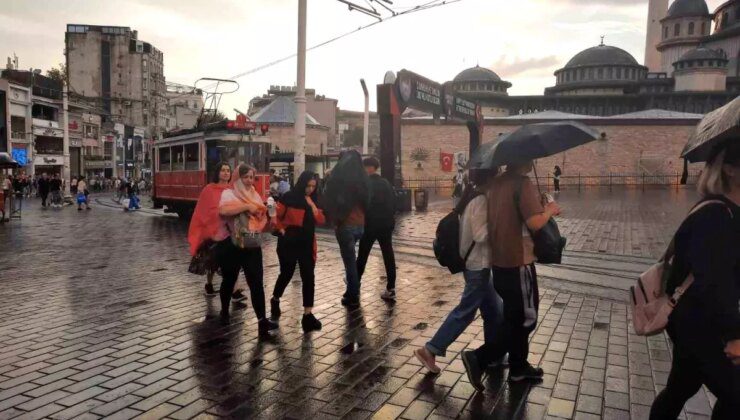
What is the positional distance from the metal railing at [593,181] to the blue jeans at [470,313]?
1475 inches

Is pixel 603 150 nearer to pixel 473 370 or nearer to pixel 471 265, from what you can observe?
pixel 471 265

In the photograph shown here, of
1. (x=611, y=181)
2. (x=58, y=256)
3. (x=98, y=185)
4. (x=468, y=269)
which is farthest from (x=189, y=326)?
(x=98, y=185)

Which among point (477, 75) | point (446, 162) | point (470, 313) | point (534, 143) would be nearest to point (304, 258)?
point (470, 313)

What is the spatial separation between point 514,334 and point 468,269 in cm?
59

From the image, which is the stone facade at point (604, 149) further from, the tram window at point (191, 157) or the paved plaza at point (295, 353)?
the paved plaza at point (295, 353)

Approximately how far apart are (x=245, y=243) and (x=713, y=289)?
13.4ft

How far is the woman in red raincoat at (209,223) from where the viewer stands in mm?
6074

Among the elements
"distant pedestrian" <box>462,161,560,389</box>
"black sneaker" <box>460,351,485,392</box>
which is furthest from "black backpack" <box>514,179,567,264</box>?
"black sneaker" <box>460,351,485,392</box>

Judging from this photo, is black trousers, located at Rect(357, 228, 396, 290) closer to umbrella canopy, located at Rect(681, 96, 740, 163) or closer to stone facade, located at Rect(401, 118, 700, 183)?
umbrella canopy, located at Rect(681, 96, 740, 163)

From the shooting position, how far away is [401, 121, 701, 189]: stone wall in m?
42.9

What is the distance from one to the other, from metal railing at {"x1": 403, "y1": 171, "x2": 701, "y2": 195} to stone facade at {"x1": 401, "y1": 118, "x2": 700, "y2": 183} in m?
0.15

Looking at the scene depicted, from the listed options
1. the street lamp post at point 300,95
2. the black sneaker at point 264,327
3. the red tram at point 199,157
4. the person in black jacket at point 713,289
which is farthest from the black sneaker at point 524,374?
the red tram at point 199,157

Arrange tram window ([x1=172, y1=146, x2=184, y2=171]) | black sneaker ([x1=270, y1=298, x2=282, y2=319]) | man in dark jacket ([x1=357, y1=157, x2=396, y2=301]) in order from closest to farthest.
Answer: black sneaker ([x1=270, y1=298, x2=282, y2=319]) < man in dark jacket ([x1=357, y1=157, x2=396, y2=301]) < tram window ([x1=172, y1=146, x2=184, y2=171])

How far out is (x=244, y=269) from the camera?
5504mm
